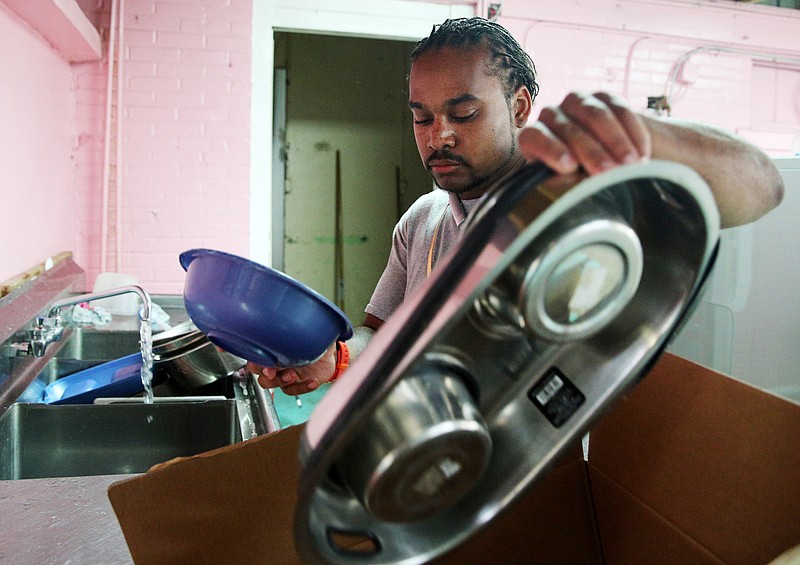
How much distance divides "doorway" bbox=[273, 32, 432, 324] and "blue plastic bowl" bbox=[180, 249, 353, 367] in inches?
163

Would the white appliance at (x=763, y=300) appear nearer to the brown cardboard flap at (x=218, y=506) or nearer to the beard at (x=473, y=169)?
the beard at (x=473, y=169)

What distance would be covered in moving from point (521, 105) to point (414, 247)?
392 millimetres

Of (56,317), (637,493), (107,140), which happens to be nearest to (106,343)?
(56,317)

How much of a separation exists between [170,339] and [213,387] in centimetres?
29

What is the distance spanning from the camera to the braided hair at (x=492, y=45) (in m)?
1.28

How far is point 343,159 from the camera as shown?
5117mm

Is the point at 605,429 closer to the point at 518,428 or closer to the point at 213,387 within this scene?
the point at 518,428

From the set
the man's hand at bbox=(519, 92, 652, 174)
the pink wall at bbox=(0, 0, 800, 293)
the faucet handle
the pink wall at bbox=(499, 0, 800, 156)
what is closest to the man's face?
→ the man's hand at bbox=(519, 92, 652, 174)

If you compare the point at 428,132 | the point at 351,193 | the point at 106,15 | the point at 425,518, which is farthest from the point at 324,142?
the point at 425,518

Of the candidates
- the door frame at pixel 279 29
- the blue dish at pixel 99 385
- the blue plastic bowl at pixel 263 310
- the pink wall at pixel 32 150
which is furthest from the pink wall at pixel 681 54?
the blue plastic bowl at pixel 263 310

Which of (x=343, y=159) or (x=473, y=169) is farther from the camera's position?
(x=343, y=159)

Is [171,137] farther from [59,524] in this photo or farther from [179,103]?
[59,524]

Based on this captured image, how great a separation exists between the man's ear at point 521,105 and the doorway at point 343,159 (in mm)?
3781

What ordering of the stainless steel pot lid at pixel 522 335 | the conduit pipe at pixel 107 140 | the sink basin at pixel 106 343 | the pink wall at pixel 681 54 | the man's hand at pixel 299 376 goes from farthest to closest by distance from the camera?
the pink wall at pixel 681 54, the conduit pipe at pixel 107 140, the sink basin at pixel 106 343, the man's hand at pixel 299 376, the stainless steel pot lid at pixel 522 335
